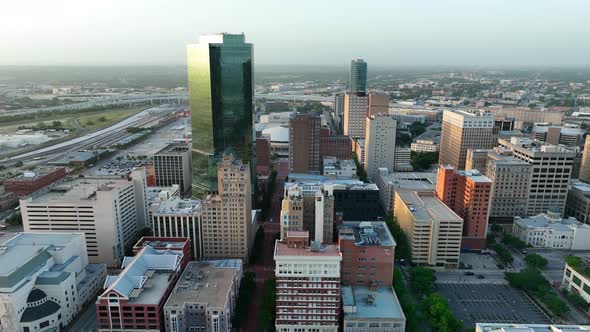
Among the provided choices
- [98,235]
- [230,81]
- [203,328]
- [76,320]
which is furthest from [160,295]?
[230,81]

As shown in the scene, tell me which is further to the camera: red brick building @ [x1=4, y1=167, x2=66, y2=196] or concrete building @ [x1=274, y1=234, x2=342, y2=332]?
red brick building @ [x1=4, y1=167, x2=66, y2=196]

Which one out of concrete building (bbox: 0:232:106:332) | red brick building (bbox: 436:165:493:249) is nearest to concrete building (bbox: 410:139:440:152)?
red brick building (bbox: 436:165:493:249)

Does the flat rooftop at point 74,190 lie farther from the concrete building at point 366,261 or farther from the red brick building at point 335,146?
the red brick building at point 335,146

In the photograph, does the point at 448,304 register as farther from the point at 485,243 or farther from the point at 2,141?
the point at 2,141

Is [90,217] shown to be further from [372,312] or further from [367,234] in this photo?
[372,312]

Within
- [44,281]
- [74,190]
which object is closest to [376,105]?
[74,190]

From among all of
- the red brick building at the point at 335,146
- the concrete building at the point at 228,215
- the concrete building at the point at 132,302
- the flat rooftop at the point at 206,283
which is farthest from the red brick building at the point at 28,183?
the red brick building at the point at 335,146

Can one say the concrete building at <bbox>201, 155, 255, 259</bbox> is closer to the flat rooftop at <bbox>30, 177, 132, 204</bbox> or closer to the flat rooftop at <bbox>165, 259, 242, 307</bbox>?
the flat rooftop at <bbox>165, 259, 242, 307</bbox>
